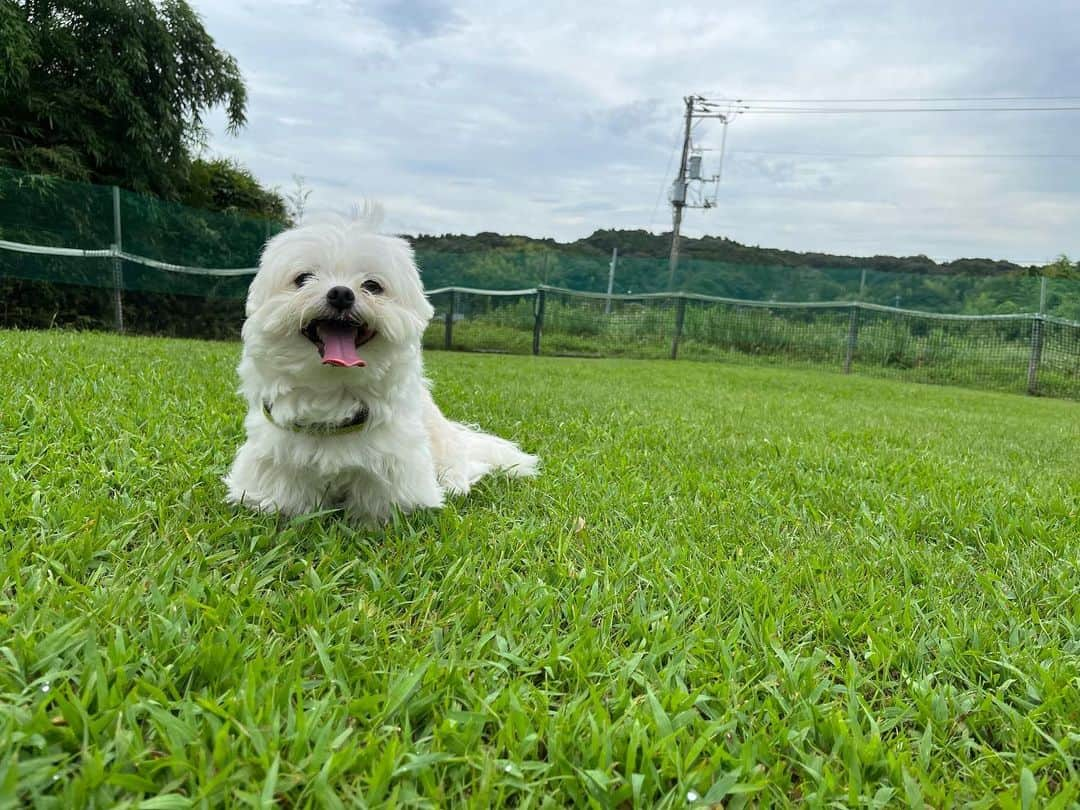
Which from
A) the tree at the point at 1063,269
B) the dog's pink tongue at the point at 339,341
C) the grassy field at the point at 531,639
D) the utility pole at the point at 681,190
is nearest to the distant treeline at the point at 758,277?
the tree at the point at 1063,269

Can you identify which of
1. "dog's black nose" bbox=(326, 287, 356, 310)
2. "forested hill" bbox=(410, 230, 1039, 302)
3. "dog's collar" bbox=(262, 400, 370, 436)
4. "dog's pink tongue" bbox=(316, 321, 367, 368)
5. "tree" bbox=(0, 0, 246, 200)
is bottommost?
"dog's collar" bbox=(262, 400, 370, 436)

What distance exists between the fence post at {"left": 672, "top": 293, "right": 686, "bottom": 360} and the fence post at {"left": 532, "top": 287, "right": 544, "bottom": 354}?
2999mm

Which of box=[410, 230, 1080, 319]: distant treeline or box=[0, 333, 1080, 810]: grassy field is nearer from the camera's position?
box=[0, 333, 1080, 810]: grassy field

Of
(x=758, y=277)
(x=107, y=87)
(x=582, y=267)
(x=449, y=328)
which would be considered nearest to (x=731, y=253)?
(x=758, y=277)

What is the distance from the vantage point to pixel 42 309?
9586 mm

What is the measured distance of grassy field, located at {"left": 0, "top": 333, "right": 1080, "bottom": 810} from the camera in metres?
1.21

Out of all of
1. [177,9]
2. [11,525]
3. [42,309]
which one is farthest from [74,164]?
[11,525]

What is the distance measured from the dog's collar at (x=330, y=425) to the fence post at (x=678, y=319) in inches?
518

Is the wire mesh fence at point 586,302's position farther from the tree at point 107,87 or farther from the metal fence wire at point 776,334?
the tree at point 107,87

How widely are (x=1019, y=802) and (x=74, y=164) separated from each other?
504 inches

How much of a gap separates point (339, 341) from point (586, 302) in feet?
44.3

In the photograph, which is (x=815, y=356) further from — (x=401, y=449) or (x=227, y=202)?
(x=401, y=449)

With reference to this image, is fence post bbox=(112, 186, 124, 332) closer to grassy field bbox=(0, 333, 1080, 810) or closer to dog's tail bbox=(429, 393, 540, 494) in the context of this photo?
grassy field bbox=(0, 333, 1080, 810)

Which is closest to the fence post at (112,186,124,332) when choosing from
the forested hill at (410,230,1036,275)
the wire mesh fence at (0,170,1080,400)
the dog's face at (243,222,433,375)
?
the wire mesh fence at (0,170,1080,400)
